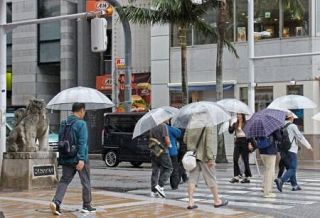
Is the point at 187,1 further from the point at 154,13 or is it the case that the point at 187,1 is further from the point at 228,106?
the point at 228,106

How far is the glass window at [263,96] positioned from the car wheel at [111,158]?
7930 millimetres

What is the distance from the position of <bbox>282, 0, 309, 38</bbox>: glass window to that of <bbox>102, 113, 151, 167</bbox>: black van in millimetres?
8456

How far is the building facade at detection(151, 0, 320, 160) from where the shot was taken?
2692 centimetres

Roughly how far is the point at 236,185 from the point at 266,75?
13661 mm

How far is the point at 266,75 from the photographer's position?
28406mm

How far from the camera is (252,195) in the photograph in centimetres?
1346

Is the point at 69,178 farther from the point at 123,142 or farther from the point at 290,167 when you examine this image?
the point at 123,142

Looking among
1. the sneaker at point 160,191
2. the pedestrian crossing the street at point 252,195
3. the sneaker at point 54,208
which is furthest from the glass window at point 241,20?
the sneaker at point 54,208

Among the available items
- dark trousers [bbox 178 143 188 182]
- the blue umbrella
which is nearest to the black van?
dark trousers [bbox 178 143 188 182]

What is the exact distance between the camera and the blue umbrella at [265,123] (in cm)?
1295

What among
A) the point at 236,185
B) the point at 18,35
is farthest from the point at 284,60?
the point at 18,35

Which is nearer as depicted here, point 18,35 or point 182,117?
point 182,117

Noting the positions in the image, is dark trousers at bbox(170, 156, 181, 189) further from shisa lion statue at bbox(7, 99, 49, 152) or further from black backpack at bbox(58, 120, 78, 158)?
black backpack at bbox(58, 120, 78, 158)

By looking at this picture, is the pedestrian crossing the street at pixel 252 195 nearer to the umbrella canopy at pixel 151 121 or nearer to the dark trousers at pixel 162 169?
the dark trousers at pixel 162 169
